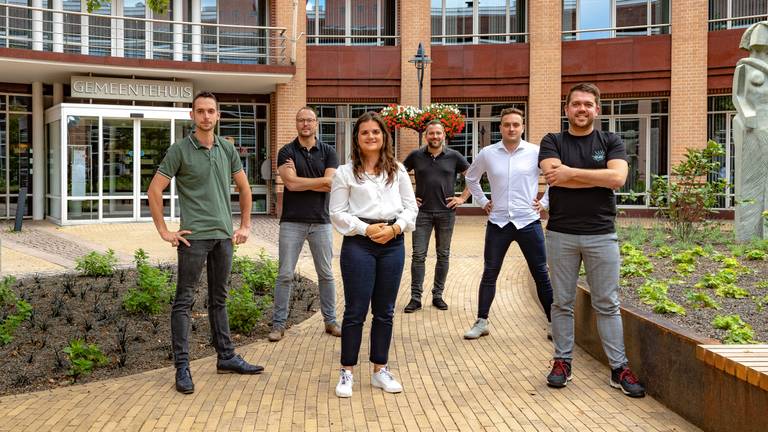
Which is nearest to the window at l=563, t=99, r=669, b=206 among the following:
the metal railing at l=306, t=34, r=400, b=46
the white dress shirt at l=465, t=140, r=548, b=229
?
the metal railing at l=306, t=34, r=400, b=46

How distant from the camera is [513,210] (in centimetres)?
670

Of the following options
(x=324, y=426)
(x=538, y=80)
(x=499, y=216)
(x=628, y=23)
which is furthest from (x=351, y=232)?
(x=628, y=23)

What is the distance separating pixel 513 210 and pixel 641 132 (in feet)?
57.7

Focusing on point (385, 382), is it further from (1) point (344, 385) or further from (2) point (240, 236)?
(2) point (240, 236)

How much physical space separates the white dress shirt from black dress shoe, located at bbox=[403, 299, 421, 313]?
172 centimetres

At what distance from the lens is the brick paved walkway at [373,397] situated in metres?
4.61

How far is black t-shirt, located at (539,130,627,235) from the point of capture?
5242 millimetres

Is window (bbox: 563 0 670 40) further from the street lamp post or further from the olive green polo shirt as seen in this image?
the olive green polo shirt

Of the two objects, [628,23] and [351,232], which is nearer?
[351,232]

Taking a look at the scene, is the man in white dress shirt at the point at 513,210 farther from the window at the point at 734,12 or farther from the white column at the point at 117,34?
the window at the point at 734,12

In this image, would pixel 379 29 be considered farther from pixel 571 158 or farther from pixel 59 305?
pixel 571 158

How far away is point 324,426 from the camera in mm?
4547

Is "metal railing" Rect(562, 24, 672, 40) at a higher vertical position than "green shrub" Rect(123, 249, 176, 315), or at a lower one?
higher

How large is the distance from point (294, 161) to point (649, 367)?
3341 millimetres
